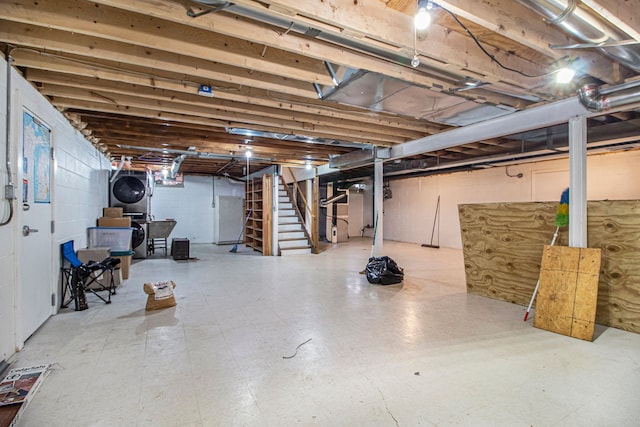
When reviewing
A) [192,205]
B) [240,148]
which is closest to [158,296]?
[240,148]

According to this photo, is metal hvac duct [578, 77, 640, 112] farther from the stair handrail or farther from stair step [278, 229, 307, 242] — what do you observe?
stair step [278, 229, 307, 242]

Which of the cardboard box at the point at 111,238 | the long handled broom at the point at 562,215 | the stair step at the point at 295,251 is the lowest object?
the stair step at the point at 295,251

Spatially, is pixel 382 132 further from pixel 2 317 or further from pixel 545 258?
pixel 2 317

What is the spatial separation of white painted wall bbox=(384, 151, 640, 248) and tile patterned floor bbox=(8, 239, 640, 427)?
4.20m

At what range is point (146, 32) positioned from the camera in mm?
2051

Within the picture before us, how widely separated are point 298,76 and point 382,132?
2.14m

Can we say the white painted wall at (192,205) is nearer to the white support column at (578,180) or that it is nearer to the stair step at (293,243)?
the stair step at (293,243)

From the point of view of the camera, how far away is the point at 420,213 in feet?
32.5

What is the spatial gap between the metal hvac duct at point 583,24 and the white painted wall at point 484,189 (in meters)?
4.68

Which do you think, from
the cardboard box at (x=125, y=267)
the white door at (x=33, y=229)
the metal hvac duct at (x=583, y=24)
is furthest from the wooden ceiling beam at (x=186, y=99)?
the cardboard box at (x=125, y=267)

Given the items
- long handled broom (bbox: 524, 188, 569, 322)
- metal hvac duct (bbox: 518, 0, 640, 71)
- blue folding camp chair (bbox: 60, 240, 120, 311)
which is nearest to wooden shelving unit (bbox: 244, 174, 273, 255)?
blue folding camp chair (bbox: 60, 240, 120, 311)

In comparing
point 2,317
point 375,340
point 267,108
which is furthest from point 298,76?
point 2,317

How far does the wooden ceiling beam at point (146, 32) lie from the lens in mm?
1881

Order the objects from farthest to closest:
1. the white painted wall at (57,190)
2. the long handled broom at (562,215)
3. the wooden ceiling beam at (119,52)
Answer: the long handled broom at (562,215) → the white painted wall at (57,190) → the wooden ceiling beam at (119,52)
